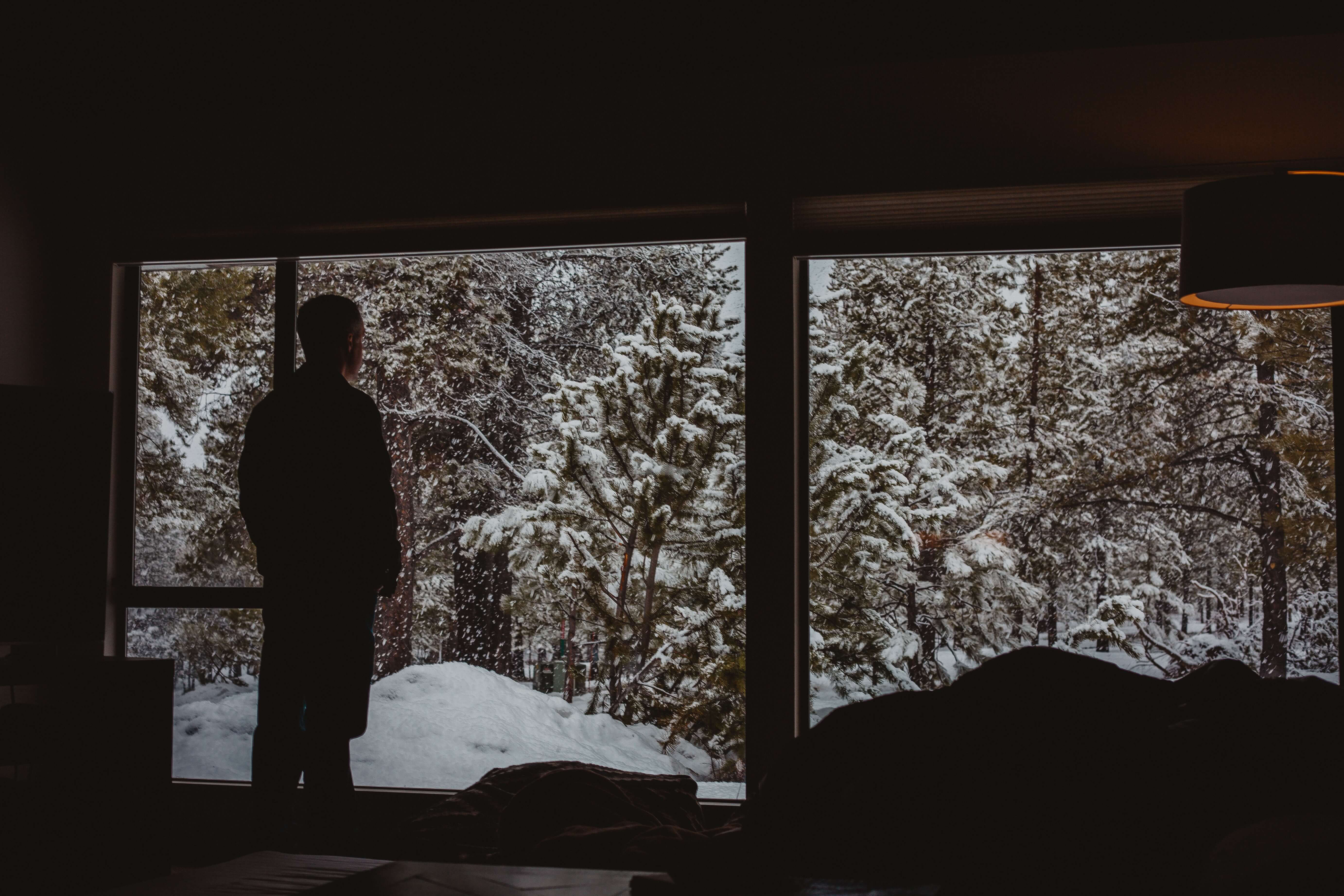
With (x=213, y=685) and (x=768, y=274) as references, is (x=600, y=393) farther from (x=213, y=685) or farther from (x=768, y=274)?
(x=213, y=685)

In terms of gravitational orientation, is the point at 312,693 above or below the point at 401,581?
below

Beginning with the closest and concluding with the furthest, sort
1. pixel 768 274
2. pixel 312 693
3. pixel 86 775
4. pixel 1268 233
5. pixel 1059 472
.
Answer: pixel 1268 233
pixel 312 693
pixel 86 775
pixel 1059 472
pixel 768 274

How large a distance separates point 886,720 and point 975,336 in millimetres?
2377

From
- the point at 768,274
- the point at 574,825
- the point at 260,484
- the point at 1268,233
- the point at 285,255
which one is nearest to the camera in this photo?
the point at 574,825

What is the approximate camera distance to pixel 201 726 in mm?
3902

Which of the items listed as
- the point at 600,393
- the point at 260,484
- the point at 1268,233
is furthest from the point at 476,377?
the point at 1268,233

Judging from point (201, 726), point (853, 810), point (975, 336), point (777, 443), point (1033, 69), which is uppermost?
point (1033, 69)

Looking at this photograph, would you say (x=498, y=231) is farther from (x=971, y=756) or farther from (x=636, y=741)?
(x=971, y=756)

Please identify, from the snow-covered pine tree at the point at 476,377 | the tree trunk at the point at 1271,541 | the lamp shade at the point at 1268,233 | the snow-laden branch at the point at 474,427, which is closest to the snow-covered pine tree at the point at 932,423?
the snow-covered pine tree at the point at 476,377

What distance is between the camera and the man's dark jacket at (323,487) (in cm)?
266

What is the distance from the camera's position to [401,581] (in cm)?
387

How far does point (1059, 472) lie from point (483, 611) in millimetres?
2111

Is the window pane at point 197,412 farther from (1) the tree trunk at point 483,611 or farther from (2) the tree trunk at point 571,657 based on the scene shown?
(2) the tree trunk at point 571,657

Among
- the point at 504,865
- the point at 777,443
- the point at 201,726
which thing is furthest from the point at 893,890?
the point at 201,726
